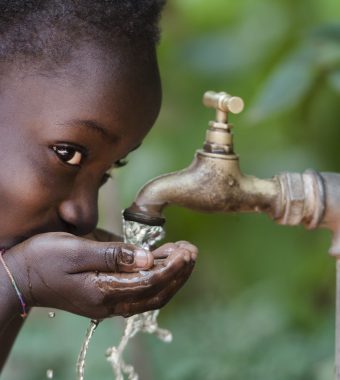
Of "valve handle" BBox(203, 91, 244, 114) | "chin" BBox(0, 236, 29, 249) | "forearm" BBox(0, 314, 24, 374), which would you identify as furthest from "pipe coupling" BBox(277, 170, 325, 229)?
"forearm" BBox(0, 314, 24, 374)

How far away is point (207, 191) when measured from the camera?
47.5 inches

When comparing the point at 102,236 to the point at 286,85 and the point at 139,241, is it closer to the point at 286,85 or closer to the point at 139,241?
the point at 139,241

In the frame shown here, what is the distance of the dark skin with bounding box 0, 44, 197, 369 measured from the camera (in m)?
1.05

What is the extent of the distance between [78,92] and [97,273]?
0.23 metres

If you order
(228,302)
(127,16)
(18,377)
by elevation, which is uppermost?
(127,16)

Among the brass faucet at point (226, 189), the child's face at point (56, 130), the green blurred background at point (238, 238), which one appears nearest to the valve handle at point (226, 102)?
the brass faucet at point (226, 189)

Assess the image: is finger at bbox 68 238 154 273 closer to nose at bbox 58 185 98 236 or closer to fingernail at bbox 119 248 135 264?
fingernail at bbox 119 248 135 264

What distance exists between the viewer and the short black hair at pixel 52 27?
114 cm

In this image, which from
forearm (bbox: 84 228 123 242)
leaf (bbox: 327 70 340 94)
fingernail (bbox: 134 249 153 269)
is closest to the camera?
fingernail (bbox: 134 249 153 269)

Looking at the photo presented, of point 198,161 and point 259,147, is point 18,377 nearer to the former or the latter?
point 259,147

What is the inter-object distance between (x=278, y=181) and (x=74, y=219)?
27 centimetres

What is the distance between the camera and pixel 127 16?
46.4 inches

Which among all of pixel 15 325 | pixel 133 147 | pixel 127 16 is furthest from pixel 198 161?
pixel 15 325

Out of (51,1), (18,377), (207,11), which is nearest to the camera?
(51,1)
